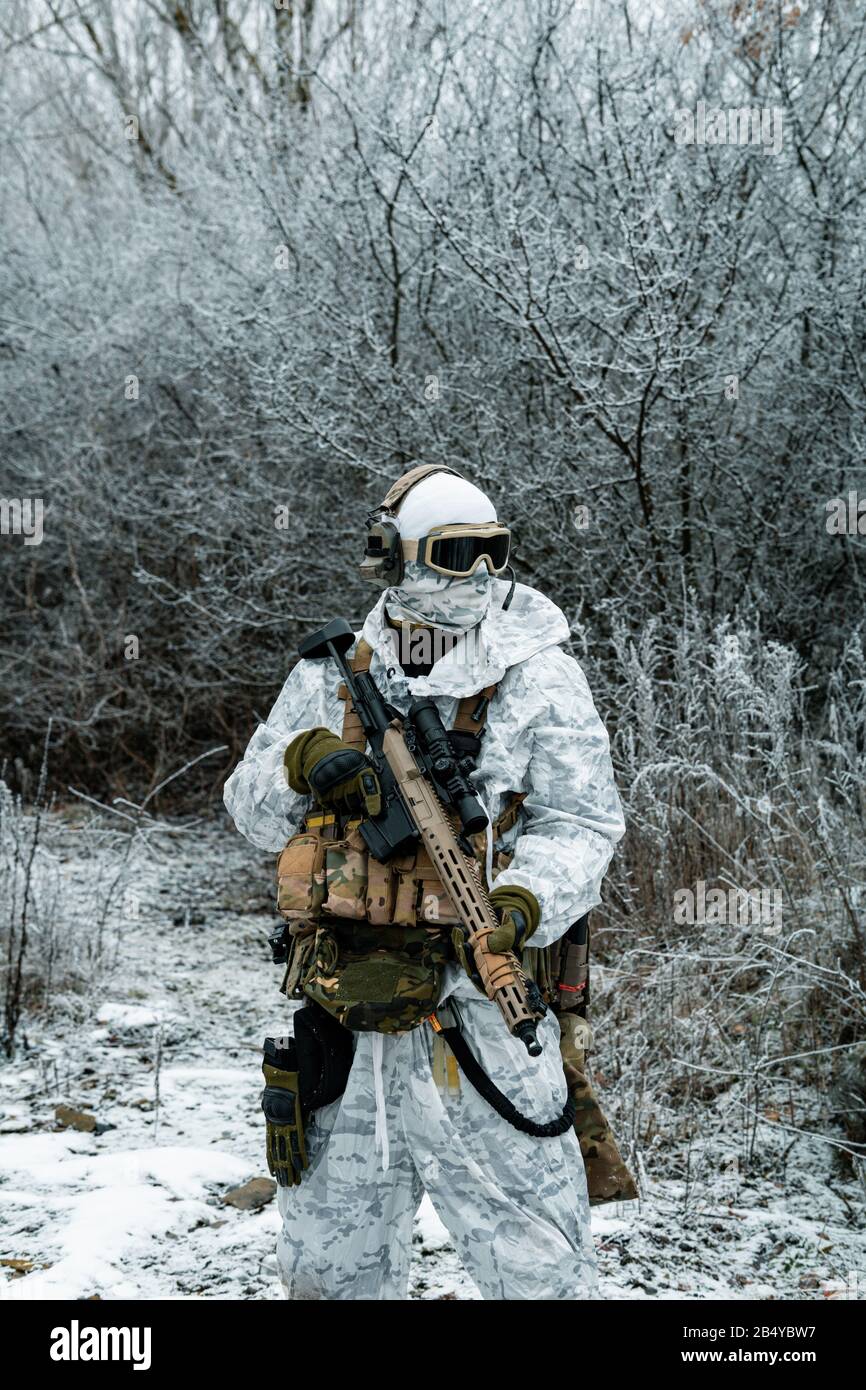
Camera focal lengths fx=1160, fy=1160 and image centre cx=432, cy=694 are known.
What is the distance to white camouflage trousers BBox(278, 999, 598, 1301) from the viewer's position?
6.45 ft

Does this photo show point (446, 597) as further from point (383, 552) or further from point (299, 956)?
point (299, 956)

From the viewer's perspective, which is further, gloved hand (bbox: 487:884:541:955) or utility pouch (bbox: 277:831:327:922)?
utility pouch (bbox: 277:831:327:922)

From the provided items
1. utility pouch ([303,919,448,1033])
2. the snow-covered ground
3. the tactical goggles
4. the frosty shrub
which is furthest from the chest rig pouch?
the frosty shrub

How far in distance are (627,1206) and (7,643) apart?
6.27 metres

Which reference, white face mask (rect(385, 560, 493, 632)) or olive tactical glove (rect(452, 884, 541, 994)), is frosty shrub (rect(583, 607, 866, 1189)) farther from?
white face mask (rect(385, 560, 493, 632))

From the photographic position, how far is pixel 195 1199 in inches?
123

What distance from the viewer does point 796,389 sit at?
5684 millimetres

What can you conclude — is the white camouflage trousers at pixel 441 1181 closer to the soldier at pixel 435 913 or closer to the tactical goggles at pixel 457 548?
the soldier at pixel 435 913

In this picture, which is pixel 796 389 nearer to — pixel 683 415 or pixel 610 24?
pixel 683 415

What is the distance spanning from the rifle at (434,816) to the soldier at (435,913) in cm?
4

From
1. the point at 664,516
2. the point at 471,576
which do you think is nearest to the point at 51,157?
the point at 664,516

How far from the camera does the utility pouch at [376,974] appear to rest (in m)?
1.97

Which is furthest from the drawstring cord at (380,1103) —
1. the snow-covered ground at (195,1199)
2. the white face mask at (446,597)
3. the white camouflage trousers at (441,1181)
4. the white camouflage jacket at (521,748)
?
the snow-covered ground at (195,1199)

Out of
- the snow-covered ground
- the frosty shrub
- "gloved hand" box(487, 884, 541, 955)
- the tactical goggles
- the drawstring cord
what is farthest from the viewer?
the frosty shrub
